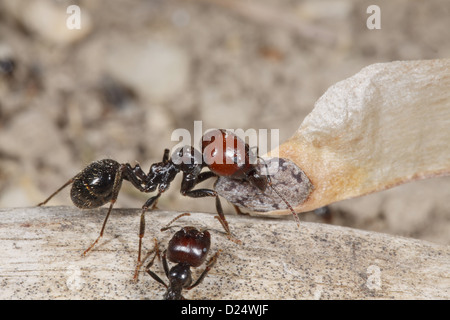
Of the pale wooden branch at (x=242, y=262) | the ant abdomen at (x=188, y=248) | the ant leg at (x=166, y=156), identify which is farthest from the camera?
the ant leg at (x=166, y=156)

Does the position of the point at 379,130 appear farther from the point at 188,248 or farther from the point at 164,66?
the point at 164,66

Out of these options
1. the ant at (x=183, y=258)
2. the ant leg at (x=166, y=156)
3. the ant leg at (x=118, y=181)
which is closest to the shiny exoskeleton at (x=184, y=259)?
the ant at (x=183, y=258)

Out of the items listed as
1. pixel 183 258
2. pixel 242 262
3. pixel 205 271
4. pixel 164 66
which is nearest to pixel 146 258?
pixel 183 258

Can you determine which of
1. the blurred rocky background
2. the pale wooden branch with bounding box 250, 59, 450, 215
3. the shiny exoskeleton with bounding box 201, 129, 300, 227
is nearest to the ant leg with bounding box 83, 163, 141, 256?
the shiny exoskeleton with bounding box 201, 129, 300, 227

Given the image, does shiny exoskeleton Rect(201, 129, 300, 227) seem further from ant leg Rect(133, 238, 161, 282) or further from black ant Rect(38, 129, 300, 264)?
ant leg Rect(133, 238, 161, 282)

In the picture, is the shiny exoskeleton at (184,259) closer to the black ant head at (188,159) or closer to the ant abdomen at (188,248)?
the ant abdomen at (188,248)
